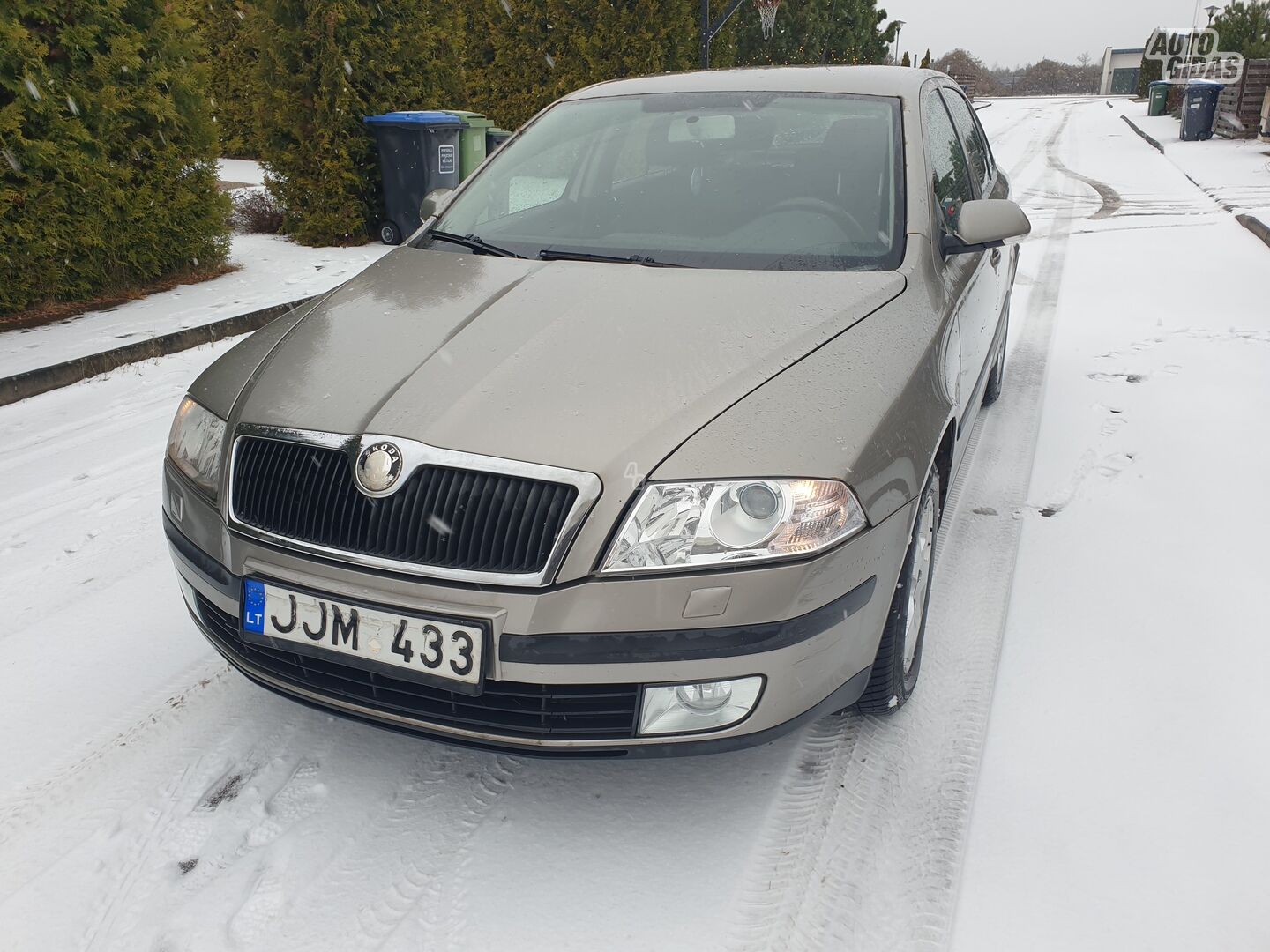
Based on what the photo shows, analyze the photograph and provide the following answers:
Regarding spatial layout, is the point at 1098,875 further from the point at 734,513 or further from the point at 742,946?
the point at 734,513

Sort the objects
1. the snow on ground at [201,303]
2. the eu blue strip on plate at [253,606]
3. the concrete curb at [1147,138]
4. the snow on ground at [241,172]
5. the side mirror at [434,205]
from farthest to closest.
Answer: the concrete curb at [1147,138], the snow on ground at [241,172], the snow on ground at [201,303], the side mirror at [434,205], the eu blue strip on plate at [253,606]

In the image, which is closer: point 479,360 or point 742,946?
point 742,946

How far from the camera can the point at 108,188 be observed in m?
6.64

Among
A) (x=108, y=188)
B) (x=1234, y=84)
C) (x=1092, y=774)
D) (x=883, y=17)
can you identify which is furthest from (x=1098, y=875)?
(x=883, y=17)

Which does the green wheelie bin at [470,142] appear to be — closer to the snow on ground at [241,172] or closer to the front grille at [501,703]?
the snow on ground at [241,172]

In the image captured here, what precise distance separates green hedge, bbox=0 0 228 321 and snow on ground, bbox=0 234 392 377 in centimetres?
32

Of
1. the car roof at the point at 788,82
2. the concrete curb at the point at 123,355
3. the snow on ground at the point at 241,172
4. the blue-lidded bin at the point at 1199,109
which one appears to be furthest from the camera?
the blue-lidded bin at the point at 1199,109

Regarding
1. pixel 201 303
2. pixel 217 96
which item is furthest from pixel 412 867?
pixel 217 96

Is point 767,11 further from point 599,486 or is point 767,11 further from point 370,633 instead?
point 370,633

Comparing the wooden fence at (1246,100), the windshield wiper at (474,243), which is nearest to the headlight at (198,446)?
the windshield wiper at (474,243)

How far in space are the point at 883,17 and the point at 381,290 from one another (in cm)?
3168

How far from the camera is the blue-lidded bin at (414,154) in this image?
8867 mm

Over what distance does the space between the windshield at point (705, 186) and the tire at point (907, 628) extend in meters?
0.70

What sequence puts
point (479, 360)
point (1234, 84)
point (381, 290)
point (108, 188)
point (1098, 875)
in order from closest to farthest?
point (1098, 875)
point (479, 360)
point (381, 290)
point (108, 188)
point (1234, 84)
